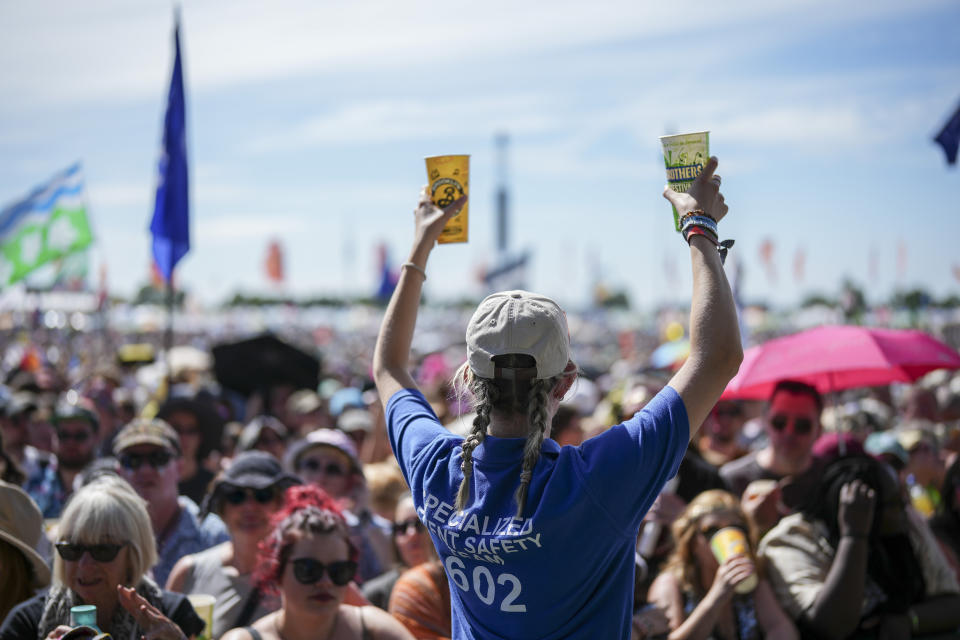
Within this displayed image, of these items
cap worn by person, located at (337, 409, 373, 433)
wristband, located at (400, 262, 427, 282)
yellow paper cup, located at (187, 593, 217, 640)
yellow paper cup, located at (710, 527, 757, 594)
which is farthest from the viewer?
cap worn by person, located at (337, 409, 373, 433)

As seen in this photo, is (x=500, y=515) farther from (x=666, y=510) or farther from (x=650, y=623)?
(x=666, y=510)

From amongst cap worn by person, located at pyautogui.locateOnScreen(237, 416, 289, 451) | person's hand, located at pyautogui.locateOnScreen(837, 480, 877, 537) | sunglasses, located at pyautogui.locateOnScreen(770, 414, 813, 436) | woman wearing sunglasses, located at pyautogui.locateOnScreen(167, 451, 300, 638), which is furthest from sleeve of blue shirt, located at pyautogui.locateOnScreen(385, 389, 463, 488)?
cap worn by person, located at pyautogui.locateOnScreen(237, 416, 289, 451)

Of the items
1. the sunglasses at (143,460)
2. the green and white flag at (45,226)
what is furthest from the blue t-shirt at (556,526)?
the green and white flag at (45,226)

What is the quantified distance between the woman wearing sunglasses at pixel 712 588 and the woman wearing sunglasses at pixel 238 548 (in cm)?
158

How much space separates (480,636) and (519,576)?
0.18 meters

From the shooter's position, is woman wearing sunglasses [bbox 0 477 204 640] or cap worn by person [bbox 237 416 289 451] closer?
woman wearing sunglasses [bbox 0 477 204 640]

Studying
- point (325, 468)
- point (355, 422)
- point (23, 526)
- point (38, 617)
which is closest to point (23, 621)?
point (38, 617)

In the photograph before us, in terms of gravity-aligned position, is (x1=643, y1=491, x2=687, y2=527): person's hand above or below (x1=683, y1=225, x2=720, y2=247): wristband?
below

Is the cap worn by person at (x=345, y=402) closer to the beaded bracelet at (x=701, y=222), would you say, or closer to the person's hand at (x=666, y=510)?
the person's hand at (x=666, y=510)

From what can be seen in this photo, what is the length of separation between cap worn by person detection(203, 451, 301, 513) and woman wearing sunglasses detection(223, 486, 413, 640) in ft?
2.82

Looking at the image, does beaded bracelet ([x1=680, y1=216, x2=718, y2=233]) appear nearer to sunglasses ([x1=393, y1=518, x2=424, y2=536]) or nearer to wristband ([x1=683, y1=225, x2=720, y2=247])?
wristband ([x1=683, y1=225, x2=720, y2=247])

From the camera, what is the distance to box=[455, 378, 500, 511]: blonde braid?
1.79 m

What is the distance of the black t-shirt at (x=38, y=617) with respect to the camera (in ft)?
9.02

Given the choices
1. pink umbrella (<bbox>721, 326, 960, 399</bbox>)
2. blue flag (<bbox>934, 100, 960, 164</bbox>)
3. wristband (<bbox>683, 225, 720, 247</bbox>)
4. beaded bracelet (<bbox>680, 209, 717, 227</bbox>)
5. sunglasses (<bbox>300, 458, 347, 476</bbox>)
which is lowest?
sunglasses (<bbox>300, 458, 347, 476</bbox>)
